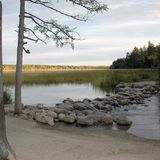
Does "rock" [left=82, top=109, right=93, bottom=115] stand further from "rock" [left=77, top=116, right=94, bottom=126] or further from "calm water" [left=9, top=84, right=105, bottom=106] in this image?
"calm water" [left=9, top=84, right=105, bottom=106]

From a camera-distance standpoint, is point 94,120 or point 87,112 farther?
point 87,112

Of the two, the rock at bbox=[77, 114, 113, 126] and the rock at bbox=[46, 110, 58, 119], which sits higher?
the rock at bbox=[46, 110, 58, 119]

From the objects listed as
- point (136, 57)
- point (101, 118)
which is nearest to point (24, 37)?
point (101, 118)

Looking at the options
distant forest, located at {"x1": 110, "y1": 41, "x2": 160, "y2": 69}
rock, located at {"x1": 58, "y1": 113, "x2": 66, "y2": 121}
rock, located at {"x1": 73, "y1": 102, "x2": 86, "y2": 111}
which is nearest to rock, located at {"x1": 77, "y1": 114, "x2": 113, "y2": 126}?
rock, located at {"x1": 58, "y1": 113, "x2": 66, "y2": 121}

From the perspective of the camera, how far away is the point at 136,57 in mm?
116938

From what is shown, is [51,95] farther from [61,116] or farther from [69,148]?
[69,148]

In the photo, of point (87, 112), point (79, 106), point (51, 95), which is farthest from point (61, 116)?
point (51, 95)

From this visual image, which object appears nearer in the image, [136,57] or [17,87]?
[17,87]

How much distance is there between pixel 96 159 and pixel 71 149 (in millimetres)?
1350

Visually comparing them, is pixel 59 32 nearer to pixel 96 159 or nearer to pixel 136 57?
pixel 96 159

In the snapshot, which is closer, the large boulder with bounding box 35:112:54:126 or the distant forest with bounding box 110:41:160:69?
the large boulder with bounding box 35:112:54:126

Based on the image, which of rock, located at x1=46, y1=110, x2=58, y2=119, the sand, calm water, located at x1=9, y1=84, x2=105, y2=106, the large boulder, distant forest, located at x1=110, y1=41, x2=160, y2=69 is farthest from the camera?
distant forest, located at x1=110, y1=41, x2=160, y2=69

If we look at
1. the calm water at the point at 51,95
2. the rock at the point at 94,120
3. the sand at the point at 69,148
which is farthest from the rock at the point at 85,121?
the calm water at the point at 51,95

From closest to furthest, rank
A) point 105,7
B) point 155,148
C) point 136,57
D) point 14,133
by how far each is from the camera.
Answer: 1. point 155,148
2. point 14,133
3. point 105,7
4. point 136,57
